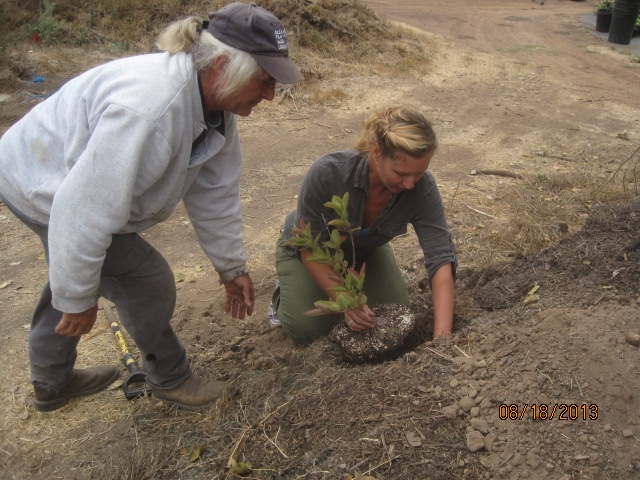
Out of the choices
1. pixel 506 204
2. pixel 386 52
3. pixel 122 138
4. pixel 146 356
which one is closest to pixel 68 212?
pixel 122 138

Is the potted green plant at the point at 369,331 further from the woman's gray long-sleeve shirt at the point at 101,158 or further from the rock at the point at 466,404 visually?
the woman's gray long-sleeve shirt at the point at 101,158

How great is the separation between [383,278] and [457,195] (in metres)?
2.19

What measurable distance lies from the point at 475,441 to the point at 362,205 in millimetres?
1213

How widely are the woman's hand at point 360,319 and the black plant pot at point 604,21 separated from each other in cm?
1316

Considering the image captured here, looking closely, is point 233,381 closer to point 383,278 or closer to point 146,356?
point 146,356

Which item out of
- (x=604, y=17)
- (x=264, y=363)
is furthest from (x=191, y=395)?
(x=604, y=17)

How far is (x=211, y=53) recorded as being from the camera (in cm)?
209

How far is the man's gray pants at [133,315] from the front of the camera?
2375 millimetres

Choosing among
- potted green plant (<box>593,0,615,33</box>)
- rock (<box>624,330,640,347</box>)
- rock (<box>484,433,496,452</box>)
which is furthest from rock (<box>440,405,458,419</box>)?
potted green plant (<box>593,0,615,33</box>)

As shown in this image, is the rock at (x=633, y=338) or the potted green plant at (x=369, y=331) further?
the potted green plant at (x=369, y=331)

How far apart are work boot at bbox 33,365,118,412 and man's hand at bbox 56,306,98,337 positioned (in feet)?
2.61

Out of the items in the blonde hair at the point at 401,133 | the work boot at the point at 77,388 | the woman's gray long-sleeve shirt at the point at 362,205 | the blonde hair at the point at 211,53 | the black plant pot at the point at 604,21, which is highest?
the blonde hair at the point at 211,53

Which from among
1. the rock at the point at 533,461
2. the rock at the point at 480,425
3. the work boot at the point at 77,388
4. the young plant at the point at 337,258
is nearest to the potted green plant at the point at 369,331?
the young plant at the point at 337,258

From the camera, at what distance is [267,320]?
12.1 feet
